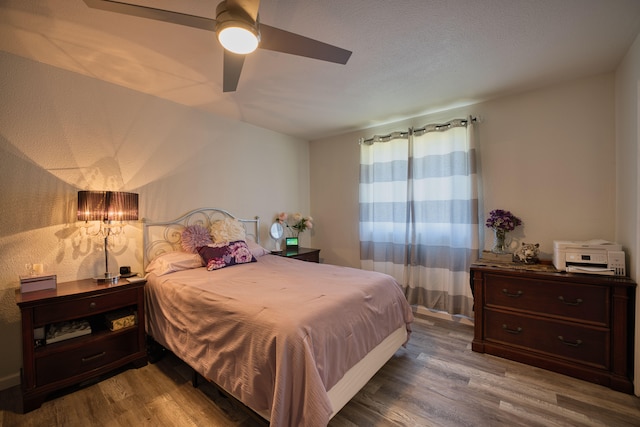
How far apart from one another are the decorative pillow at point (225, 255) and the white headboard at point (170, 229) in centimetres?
43

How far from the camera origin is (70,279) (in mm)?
2285

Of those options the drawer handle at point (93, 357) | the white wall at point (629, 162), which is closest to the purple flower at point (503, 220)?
the white wall at point (629, 162)

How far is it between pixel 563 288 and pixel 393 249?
1818mm

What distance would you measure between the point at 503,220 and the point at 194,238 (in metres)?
3.34

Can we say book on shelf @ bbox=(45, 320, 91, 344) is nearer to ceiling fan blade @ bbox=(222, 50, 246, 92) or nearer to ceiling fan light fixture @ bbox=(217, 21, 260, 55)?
ceiling fan blade @ bbox=(222, 50, 246, 92)

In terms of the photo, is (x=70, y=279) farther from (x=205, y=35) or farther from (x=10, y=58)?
(x=205, y=35)

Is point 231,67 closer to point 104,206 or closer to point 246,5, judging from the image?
point 246,5

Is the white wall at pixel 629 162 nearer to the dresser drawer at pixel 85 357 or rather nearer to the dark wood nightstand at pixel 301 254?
the dark wood nightstand at pixel 301 254

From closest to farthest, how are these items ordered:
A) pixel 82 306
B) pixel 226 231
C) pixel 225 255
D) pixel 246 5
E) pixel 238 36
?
pixel 246 5 → pixel 238 36 → pixel 82 306 → pixel 225 255 → pixel 226 231

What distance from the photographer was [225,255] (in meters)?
2.73

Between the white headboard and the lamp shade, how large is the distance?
0.48 m

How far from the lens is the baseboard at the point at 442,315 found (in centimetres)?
309

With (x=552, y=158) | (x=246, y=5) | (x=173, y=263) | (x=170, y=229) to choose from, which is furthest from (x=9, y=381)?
(x=552, y=158)

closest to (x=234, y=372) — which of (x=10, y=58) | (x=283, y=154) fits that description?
(x=10, y=58)
